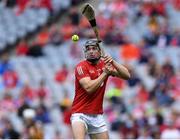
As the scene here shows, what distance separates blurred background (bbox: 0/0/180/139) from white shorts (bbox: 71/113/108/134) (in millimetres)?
3710

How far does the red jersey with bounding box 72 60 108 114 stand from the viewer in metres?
11.4

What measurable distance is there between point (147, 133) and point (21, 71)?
19.0ft

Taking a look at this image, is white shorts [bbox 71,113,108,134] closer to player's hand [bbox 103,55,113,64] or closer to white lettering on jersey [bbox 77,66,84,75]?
white lettering on jersey [bbox 77,66,84,75]

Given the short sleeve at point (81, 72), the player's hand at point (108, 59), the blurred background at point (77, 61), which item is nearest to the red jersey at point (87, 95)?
the short sleeve at point (81, 72)

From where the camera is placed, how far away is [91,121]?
11.4m

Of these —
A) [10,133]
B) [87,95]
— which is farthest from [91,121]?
[10,133]

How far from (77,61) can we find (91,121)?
10.1 metres

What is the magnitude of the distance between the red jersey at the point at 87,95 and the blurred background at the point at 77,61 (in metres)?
3.84

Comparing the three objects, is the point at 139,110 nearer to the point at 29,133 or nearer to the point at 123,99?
the point at 123,99

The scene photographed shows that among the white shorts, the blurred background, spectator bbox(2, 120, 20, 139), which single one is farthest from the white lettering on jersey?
spectator bbox(2, 120, 20, 139)

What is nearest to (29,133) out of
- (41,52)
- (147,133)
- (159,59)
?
(147,133)

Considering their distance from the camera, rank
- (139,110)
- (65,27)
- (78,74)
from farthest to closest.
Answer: (65,27), (139,110), (78,74)

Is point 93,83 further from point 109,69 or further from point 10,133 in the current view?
point 10,133

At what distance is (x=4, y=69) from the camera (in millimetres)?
21750
